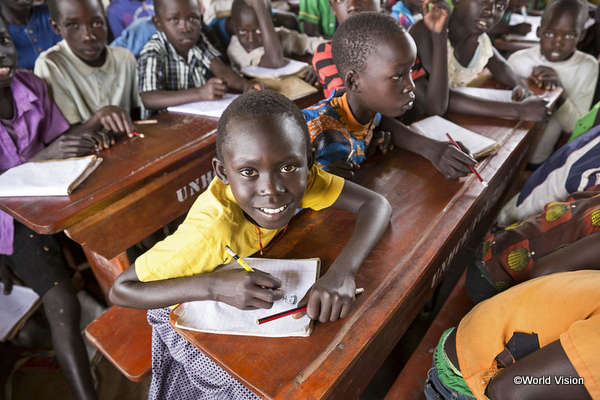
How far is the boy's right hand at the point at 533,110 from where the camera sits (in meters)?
1.73

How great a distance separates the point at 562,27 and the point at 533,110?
3.36 ft

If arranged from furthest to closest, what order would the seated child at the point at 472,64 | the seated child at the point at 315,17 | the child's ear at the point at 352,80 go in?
1. the seated child at the point at 315,17
2. the seated child at the point at 472,64
3. the child's ear at the point at 352,80

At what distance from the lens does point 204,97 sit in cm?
197

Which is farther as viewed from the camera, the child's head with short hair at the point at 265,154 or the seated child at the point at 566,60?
the seated child at the point at 566,60

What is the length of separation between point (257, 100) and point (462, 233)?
840mm

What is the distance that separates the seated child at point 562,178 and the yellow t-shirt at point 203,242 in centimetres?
112

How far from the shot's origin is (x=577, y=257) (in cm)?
89

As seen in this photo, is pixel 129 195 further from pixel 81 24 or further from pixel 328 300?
pixel 81 24

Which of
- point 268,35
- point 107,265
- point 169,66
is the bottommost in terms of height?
point 107,265

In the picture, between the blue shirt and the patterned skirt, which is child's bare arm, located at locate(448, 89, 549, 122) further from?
the blue shirt

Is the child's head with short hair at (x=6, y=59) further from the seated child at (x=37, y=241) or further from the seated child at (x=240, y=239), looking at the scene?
the seated child at (x=240, y=239)

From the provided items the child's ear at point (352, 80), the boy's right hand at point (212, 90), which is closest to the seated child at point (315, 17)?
the boy's right hand at point (212, 90)

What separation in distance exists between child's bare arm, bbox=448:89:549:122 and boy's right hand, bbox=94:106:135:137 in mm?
1510

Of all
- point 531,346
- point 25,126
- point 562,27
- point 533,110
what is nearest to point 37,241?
point 25,126
